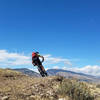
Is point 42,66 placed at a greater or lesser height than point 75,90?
greater

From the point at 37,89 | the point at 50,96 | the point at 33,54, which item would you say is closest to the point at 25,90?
the point at 37,89

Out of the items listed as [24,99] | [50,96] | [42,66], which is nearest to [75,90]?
[50,96]

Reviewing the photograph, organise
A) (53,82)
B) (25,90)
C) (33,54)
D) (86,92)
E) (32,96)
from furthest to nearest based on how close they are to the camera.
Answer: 1. (33,54)
2. (53,82)
3. (86,92)
4. (25,90)
5. (32,96)

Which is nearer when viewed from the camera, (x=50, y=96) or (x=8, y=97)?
(x=8, y=97)

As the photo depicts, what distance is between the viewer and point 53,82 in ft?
33.6

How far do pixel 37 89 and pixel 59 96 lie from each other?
3.72 feet

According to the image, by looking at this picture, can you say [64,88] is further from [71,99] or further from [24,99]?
[24,99]

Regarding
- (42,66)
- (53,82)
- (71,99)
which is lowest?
(71,99)

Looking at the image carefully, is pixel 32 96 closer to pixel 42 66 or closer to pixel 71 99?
pixel 71 99

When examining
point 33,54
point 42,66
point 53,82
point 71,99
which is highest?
point 33,54

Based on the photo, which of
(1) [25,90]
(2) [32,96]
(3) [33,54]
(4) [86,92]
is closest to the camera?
(2) [32,96]

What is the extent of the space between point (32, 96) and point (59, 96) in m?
1.41

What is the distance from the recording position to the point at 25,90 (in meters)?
8.15

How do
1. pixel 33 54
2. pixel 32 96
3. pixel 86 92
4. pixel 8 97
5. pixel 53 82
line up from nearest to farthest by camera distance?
pixel 8 97 → pixel 32 96 → pixel 86 92 → pixel 53 82 → pixel 33 54
